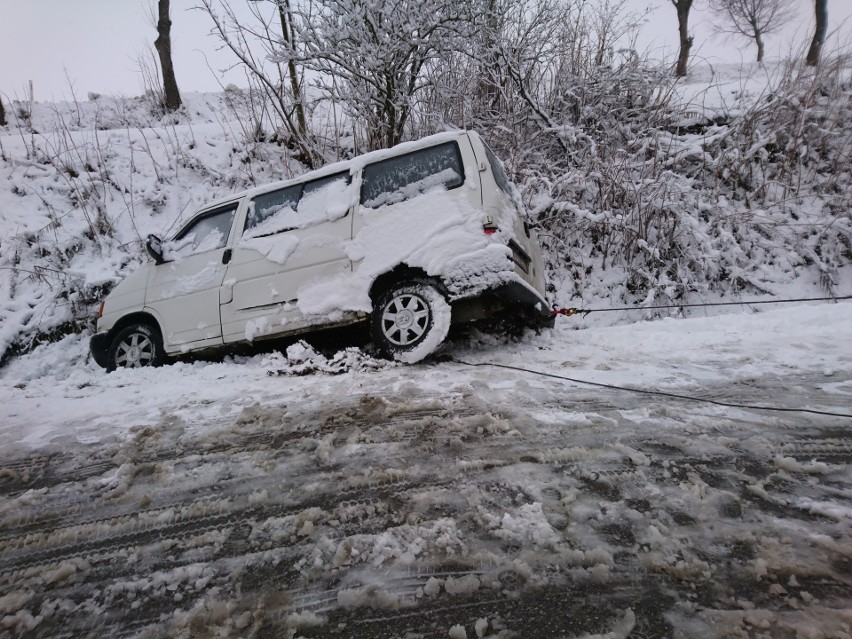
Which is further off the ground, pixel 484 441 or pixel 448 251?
pixel 448 251

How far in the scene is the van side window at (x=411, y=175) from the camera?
3.52m

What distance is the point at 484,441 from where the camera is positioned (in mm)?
1909

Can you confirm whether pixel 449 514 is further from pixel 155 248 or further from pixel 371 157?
pixel 155 248

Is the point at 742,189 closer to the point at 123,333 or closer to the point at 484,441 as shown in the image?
the point at 484,441

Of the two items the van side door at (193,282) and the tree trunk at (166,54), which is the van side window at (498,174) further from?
the tree trunk at (166,54)

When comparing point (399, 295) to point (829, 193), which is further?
point (829, 193)

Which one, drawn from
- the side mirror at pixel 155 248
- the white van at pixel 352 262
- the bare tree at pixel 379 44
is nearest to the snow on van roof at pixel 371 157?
the white van at pixel 352 262

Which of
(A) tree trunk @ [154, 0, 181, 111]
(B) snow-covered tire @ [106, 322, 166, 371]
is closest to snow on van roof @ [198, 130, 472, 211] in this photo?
(B) snow-covered tire @ [106, 322, 166, 371]

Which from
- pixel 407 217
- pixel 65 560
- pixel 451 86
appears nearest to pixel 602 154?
pixel 451 86

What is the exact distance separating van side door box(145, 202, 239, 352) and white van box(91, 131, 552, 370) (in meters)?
0.01

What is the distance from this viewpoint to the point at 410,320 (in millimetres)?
3572

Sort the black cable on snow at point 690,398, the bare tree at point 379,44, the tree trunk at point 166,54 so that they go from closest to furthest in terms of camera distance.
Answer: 1. the black cable on snow at point 690,398
2. the bare tree at point 379,44
3. the tree trunk at point 166,54

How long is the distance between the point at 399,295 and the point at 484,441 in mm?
1908

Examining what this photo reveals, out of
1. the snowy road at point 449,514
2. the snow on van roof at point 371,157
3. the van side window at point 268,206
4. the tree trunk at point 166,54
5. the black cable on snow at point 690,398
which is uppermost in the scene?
the tree trunk at point 166,54
